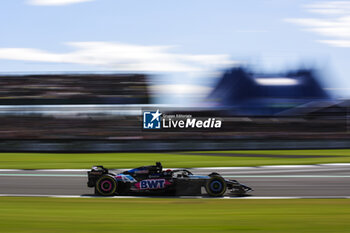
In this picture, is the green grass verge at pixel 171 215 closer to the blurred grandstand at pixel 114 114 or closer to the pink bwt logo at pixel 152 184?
the pink bwt logo at pixel 152 184

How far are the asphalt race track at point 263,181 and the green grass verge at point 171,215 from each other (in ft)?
4.43

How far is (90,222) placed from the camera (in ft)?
22.3

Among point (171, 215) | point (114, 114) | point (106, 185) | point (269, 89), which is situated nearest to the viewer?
point (171, 215)

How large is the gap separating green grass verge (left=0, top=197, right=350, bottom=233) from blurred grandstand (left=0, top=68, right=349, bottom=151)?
725 inches

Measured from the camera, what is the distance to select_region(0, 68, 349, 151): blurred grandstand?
102ft

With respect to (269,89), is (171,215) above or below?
below

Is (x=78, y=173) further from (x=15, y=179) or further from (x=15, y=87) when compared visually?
(x=15, y=87)

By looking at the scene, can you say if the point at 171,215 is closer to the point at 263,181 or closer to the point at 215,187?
the point at 215,187

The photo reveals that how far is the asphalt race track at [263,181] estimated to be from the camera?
10.7 meters

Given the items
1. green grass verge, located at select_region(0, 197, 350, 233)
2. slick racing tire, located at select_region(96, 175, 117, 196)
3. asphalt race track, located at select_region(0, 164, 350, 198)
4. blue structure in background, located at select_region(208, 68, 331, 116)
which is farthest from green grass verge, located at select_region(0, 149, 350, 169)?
blue structure in background, located at select_region(208, 68, 331, 116)

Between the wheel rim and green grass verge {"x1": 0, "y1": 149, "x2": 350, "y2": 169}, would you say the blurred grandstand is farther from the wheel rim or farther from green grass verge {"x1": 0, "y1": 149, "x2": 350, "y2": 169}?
the wheel rim

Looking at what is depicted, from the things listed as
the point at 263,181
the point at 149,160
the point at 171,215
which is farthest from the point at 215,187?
the point at 149,160

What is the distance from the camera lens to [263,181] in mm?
12859

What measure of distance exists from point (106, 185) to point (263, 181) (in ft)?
15.9
